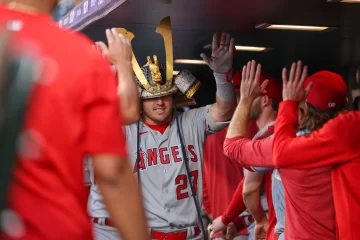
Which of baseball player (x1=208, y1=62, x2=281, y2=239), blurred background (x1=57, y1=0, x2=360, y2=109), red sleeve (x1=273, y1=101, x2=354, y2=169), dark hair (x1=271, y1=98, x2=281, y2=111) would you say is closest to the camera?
red sleeve (x1=273, y1=101, x2=354, y2=169)

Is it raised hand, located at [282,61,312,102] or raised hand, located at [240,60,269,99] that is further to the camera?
raised hand, located at [240,60,269,99]

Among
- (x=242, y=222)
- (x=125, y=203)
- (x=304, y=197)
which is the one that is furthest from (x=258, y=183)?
(x=125, y=203)

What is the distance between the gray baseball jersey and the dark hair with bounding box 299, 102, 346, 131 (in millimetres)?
995

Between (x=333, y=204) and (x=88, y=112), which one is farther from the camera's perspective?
(x=333, y=204)

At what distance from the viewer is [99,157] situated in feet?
6.53

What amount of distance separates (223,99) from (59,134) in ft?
12.2

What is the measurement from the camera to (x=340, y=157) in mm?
4422

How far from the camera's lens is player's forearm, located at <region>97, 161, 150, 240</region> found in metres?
2.06

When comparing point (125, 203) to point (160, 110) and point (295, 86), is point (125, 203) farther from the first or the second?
point (160, 110)

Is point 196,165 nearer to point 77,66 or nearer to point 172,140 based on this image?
point 172,140

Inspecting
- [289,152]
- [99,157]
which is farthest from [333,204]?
[99,157]

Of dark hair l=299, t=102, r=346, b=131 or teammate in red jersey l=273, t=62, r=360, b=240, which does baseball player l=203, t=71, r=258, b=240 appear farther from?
teammate in red jersey l=273, t=62, r=360, b=240

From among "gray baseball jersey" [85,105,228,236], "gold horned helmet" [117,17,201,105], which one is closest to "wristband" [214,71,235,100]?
"gray baseball jersey" [85,105,228,236]

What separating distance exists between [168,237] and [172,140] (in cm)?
68
